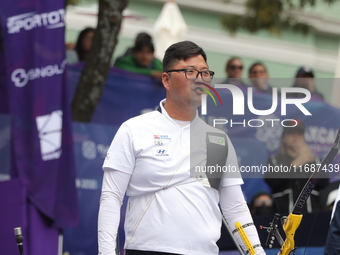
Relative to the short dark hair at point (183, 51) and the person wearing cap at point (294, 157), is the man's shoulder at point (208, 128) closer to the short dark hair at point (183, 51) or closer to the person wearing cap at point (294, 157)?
the short dark hair at point (183, 51)

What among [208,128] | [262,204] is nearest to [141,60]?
[262,204]

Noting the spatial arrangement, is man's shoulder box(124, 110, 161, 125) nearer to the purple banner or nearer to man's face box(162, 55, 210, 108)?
man's face box(162, 55, 210, 108)

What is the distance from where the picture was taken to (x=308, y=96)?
620 centimetres

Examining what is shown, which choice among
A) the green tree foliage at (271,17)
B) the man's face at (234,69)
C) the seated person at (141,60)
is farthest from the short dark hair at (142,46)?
the green tree foliage at (271,17)

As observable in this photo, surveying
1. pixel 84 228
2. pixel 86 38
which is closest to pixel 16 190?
pixel 84 228

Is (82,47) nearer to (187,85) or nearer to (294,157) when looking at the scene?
(294,157)

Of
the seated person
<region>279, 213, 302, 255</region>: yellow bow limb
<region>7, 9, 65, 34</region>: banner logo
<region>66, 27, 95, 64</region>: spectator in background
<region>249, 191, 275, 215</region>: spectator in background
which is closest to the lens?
<region>279, 213, 302, 255</region>: yellow bow limb

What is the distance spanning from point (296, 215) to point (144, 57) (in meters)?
5.66

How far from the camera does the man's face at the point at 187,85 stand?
5723 mm

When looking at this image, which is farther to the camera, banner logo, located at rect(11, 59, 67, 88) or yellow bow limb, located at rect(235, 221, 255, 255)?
banner logo, located at rect(11, 59, 67, 88)

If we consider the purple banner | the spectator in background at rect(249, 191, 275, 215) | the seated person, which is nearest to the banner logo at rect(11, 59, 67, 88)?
the purple banner

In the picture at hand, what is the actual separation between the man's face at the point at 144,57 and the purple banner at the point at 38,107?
2.62 meters

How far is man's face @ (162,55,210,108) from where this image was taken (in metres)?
5.72

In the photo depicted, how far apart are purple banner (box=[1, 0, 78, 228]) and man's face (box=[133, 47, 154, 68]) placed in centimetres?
262
